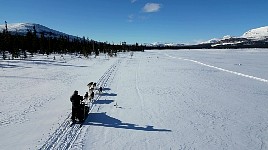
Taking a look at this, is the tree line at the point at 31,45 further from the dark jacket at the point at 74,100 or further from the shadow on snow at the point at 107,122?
the dark jacket at the point at 74,100

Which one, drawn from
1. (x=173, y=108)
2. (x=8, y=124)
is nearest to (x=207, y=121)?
(x=173, y=108)

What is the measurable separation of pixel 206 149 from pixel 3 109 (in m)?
9.18

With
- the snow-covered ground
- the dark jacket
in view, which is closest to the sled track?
Answer: the snow-covered ground

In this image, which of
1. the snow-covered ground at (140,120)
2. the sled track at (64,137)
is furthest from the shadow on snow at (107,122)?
the sled track at (64,137)

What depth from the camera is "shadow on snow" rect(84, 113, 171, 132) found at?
979 cm

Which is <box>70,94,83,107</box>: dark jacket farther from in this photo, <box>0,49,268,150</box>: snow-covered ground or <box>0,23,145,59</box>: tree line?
<box>0,23,145,59</box>: tree line

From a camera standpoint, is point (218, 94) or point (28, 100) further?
point (218, 94)

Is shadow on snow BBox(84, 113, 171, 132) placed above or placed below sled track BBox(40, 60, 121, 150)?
below

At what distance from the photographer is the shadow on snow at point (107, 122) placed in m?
9.79

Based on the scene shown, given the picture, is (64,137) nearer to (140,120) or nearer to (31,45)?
(140,120)

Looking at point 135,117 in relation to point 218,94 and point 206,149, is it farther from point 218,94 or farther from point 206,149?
point 218,94

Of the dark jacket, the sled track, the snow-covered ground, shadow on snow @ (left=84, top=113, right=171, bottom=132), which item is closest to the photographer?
the sled track

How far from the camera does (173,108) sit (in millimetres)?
13016

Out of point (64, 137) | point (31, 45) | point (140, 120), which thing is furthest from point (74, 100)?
point (31, 45)
